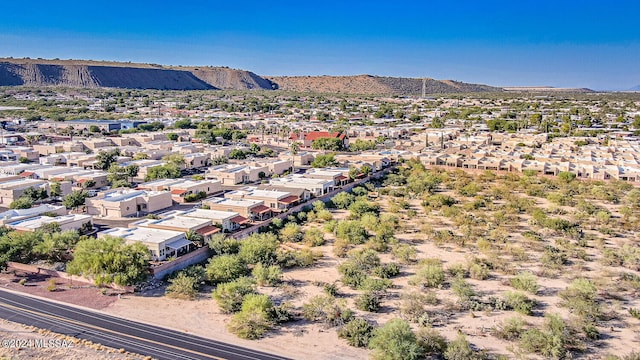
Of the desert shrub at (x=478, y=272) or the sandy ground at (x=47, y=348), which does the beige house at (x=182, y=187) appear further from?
the desert shrub at (x=478, y=272)

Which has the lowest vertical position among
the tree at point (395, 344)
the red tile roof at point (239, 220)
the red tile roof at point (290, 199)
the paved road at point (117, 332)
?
the paved road at point (117, 332)

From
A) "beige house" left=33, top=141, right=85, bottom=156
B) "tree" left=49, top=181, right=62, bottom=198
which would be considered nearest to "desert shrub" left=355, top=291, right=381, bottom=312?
"tree" left=49, top=181, right=62, bottom=198

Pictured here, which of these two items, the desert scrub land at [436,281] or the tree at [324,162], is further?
the tree at [324,162]

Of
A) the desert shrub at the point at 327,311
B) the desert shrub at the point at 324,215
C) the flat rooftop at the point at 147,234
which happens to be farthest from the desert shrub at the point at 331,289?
the desert shrub at the point at 324,215

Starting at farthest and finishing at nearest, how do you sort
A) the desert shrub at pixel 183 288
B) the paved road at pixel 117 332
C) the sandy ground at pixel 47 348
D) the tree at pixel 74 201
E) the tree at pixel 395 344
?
1. the tree at pixel 74 201
2. the desert shrub at pixel 183 288
3. the paved road at pixel 117 332
4. the sandy ground at pixel 47 348
5. the tree at pixel 395 344

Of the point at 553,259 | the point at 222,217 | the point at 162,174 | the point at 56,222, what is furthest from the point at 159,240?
the point at 162,174

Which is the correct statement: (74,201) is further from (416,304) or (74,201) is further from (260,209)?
(416,304)

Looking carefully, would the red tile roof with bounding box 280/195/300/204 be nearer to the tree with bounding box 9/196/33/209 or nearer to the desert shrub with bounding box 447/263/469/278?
the desert shrub with bounding box 447/263/469/278
